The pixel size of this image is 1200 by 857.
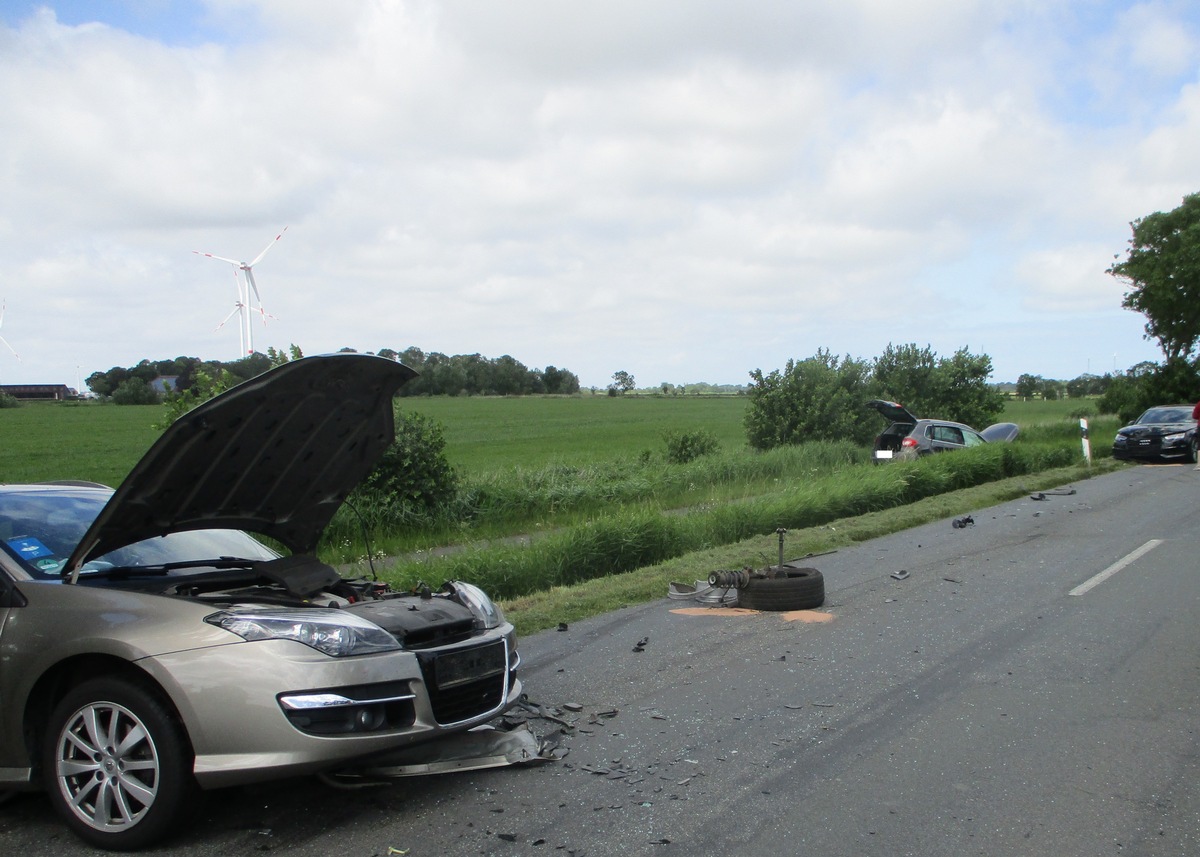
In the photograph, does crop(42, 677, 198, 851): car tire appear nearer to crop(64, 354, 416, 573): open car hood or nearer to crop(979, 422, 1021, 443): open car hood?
crop(64, 354, 416, 573): open car hood

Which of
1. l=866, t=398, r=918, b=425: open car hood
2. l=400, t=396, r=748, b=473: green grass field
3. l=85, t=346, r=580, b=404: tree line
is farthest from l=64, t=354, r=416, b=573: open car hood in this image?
l=85, t=346, r=580, b=404: tree line

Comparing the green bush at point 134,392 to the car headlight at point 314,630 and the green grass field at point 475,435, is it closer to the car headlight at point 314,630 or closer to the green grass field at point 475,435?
the green grass field at point 475,435

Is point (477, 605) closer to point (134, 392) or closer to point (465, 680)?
point (465, 680)

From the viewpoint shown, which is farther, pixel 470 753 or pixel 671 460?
pixel 671 460

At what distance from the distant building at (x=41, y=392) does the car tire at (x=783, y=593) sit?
262 feet

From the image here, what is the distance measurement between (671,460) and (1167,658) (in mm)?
20356

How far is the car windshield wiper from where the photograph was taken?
15.8 feet

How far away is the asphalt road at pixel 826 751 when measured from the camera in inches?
158

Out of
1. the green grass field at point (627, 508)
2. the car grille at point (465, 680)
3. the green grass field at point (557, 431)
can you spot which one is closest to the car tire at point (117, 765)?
A: the car grille at point (465, 680)

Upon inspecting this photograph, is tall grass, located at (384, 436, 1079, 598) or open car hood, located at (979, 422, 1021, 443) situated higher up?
open car hood, located at (979, 422, 1021, 443)

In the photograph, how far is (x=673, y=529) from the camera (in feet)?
42.0

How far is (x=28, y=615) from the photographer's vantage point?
14.1ft

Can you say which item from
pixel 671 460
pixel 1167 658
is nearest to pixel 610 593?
pixel 1167 658

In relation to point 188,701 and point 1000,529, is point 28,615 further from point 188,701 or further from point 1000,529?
point 1000,529
